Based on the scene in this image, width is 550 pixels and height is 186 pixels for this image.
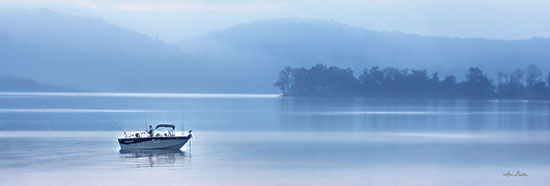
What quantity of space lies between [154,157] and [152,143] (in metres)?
2.97

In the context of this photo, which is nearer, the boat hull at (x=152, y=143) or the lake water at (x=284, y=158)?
the lake water at (x=284, y=158)

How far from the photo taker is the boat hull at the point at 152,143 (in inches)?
1762

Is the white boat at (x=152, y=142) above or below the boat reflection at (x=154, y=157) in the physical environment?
above

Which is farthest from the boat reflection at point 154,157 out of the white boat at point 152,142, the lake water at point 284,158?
the white boat at point 152,142

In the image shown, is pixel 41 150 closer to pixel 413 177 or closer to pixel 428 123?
pixel 413 177

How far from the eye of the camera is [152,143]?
147 ft

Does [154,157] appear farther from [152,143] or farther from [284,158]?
[284,158]

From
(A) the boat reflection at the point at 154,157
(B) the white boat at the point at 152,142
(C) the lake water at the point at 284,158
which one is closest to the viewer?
(C) the lake water at the point at 284,158

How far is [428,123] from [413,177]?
50318 millimetres

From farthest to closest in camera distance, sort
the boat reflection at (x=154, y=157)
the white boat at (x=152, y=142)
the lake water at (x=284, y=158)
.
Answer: the white boat at (x=152, y=142), the boat reflection at (x=154, y=157), the lake water at (x=284, y=158)

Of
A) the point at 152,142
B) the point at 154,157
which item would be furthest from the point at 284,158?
the point at 152,142

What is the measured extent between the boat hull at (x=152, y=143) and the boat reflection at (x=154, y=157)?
0.22 metres

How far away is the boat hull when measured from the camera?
44.8 m

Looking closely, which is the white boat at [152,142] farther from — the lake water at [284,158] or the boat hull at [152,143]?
the lake water at [284,158]
